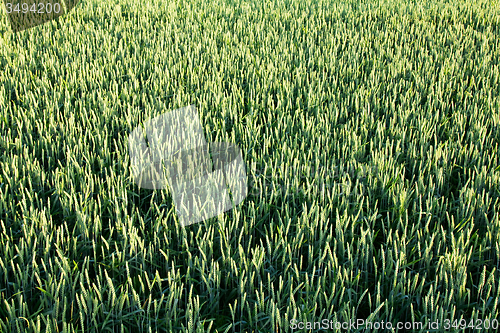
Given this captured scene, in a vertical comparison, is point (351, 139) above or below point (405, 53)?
below

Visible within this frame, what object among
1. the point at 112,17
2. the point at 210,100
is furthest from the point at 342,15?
the point at 210,100

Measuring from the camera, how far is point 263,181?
5.82 ft

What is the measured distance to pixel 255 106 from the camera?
7.93ft

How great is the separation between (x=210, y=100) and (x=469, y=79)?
74.2 inches

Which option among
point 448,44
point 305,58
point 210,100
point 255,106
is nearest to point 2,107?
point 210,100

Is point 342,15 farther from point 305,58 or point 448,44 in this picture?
point 305,58

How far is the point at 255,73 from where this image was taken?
9.46ft

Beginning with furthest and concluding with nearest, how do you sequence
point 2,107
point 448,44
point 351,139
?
point 448,44 → point 2,107 → point 351,139

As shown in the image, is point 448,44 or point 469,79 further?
point 448,44

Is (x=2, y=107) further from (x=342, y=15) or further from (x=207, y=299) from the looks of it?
(x=342, y=15)

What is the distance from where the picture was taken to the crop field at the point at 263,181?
1.20 meters

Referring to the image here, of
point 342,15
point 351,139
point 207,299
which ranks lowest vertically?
point 207,299

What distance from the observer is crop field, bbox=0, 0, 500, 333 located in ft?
3.95

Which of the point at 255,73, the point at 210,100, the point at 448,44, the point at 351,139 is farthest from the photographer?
the point at 448,44
